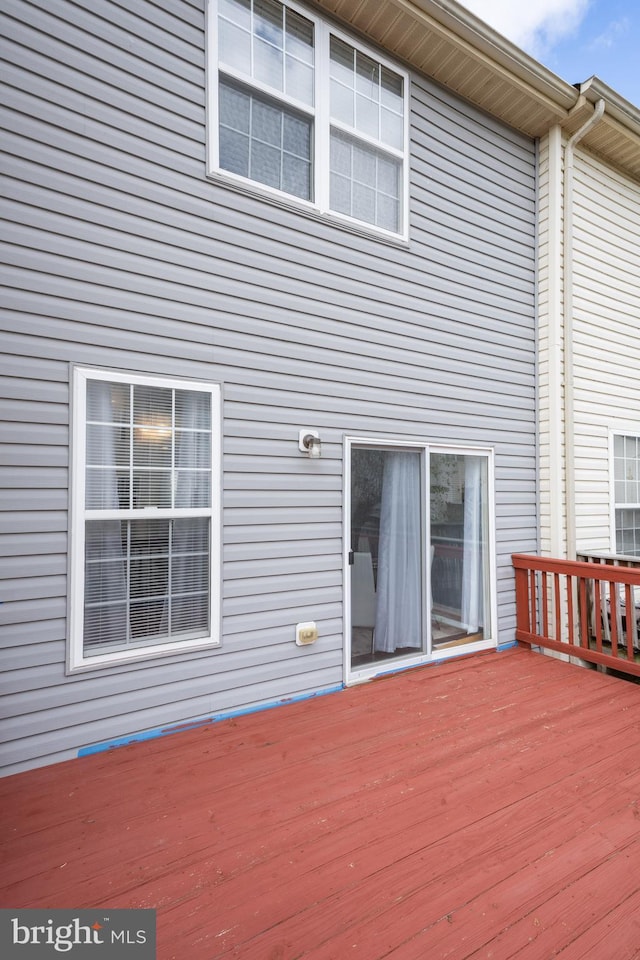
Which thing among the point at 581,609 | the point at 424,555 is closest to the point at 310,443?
the point at 424,555

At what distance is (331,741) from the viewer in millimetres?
2656

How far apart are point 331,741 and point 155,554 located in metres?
1.42

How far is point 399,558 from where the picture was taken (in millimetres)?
3695

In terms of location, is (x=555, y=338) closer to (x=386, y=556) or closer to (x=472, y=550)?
(x=472, y=550)

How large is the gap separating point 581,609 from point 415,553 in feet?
4.65

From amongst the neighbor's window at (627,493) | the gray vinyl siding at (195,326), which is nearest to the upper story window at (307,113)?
the gray vinyl siding at (195,326)

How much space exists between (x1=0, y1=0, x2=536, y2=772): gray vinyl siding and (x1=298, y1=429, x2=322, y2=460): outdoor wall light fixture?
0.15ft

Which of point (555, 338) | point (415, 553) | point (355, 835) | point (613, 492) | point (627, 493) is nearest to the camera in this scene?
point (355, 835)

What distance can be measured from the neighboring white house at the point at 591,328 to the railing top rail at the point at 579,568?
372 mm

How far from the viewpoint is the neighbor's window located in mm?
4992

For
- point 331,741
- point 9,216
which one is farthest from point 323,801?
point 9,216

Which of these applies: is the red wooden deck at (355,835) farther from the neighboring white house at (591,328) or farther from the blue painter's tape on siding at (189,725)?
the neighboring white house at (591,328)

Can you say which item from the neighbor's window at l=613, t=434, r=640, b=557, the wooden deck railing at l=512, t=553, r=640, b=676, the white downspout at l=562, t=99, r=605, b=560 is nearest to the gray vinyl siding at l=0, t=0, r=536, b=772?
the white downspout at l=562, t=99, r=605, b=560

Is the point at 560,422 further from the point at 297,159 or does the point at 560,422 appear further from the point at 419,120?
the point at 297,159
